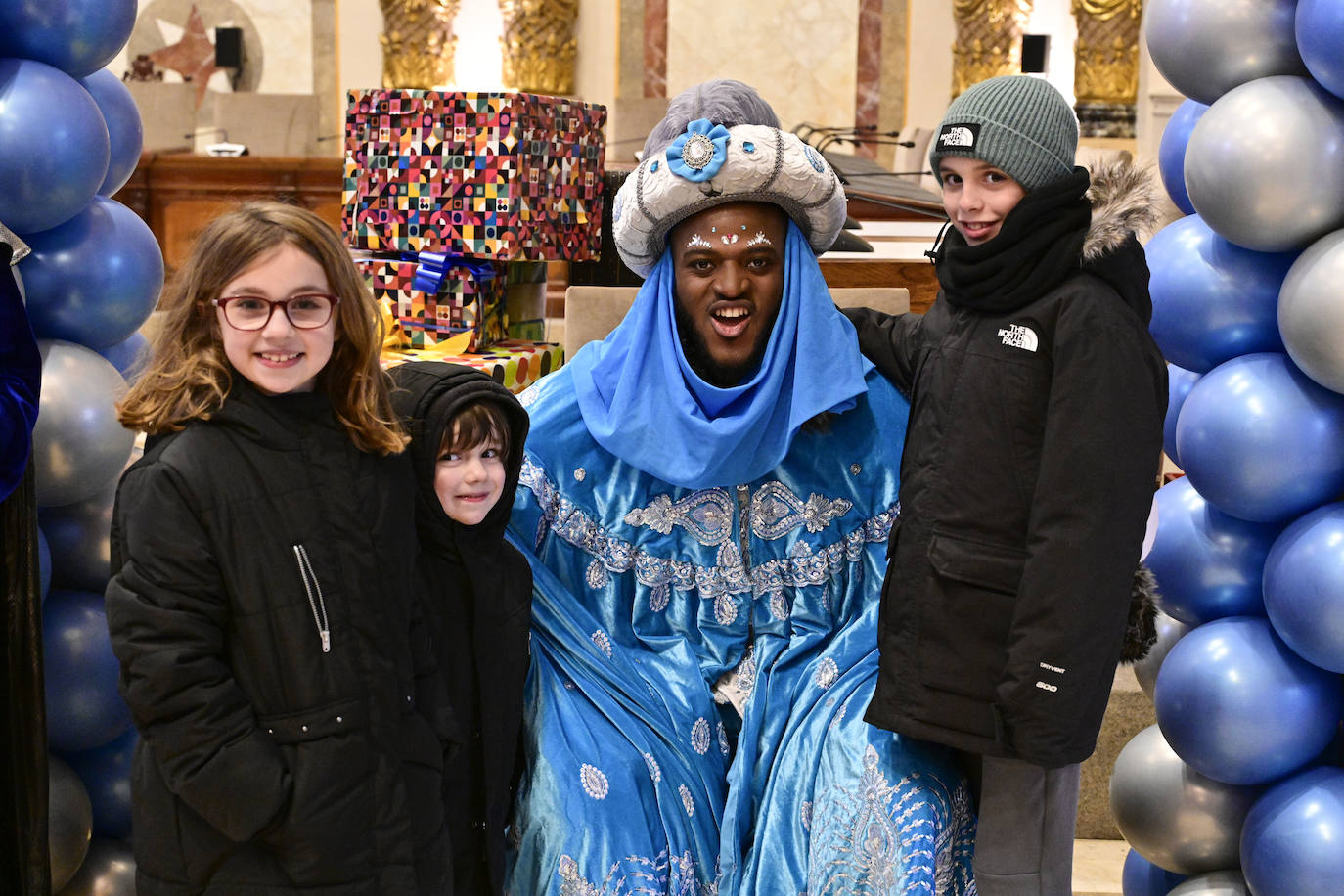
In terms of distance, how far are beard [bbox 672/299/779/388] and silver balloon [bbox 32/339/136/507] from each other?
0.92 m

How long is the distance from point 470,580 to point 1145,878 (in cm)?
129

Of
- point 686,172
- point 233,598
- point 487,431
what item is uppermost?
point 686,172

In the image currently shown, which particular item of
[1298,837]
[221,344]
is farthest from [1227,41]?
[221,344]

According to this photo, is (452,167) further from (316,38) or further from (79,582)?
(316,38)

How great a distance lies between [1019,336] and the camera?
201 centimetres

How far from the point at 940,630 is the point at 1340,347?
68 centimetres

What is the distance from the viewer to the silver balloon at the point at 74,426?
7.14 feet

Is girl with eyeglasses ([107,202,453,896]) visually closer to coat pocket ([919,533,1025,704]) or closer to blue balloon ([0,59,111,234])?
blue balloon ([0,59,111,234])

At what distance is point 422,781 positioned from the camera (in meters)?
1.91

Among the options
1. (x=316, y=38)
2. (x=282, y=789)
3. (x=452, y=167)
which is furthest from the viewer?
(x=316, y=38)

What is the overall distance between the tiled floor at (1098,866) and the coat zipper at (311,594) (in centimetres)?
187

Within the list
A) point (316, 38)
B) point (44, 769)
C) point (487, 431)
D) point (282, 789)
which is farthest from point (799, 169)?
point (316, 38)

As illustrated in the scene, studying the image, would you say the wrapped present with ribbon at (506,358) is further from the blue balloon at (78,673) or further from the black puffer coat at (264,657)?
the black puffer coat at (264,657)

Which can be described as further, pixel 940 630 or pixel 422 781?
pixel 940 630
